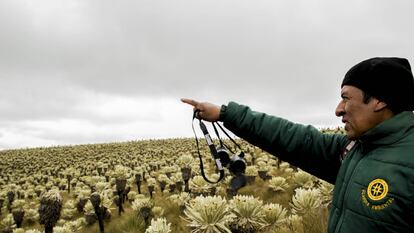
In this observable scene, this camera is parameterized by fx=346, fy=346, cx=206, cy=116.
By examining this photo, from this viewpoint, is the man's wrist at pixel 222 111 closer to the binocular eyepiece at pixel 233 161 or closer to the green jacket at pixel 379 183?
the binocular eyepiece at pixel 233 161

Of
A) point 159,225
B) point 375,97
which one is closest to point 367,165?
point 375,97

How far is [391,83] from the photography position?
292 centimetres

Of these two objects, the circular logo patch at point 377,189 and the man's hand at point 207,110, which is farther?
the man's hand at point 207,110

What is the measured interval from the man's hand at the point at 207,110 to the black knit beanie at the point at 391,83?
61.3 inches

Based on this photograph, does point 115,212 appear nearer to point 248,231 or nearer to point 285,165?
point 285,165

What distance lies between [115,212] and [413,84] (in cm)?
1267

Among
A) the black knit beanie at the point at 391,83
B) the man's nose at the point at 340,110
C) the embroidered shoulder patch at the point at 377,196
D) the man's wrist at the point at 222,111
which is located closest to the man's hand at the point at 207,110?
the man's wrist at the point at 222,111

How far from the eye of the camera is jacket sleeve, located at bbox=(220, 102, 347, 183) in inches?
153

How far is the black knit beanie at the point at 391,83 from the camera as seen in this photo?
291 cm

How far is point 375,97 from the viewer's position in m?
2.94

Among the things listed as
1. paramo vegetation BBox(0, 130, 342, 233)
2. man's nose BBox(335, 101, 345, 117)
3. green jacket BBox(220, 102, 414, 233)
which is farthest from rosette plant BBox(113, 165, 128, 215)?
man's nose BBox(335, 101, 345, 117)

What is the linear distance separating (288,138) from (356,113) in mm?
1005

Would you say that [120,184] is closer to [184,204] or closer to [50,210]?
[184,204]

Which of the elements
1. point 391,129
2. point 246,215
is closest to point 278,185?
point 246,215
